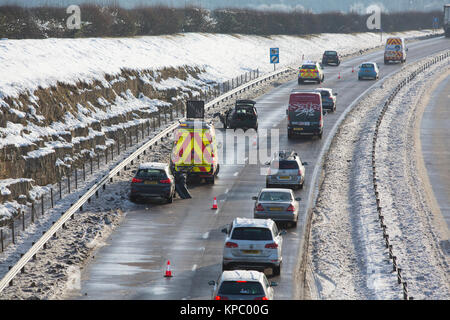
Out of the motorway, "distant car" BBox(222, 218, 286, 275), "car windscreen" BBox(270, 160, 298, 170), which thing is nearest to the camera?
the motorway

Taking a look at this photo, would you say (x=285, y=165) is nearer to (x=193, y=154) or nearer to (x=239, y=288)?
(x=193, y=154)

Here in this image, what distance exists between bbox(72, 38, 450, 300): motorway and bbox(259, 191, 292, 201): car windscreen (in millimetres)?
1171

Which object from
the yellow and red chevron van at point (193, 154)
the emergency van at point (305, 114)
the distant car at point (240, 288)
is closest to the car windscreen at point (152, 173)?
the yellow and red chevron van at point (193, 154)

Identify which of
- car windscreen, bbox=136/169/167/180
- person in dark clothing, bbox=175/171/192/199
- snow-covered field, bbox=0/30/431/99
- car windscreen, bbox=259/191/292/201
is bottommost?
person in dark clothing, bbox=175/171/192/199

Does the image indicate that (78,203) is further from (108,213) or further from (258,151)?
(258,151)

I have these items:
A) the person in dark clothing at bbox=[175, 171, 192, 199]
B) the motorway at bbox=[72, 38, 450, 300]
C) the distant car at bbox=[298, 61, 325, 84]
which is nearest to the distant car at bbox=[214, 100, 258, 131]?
the motorway at bbox=[72, 38, 450, 300]

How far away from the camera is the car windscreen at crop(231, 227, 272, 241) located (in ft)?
79.2

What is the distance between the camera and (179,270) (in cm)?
2498

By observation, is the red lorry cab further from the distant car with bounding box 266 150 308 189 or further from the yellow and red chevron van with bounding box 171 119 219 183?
the distant car with bounding box 266 150 308 189

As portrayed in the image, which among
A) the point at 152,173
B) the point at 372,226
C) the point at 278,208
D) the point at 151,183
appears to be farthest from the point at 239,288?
the point at 152,173

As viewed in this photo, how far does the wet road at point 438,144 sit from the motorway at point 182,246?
19.4ft

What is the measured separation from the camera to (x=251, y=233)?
24.2 meters

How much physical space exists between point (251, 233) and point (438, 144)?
30.7 metres
